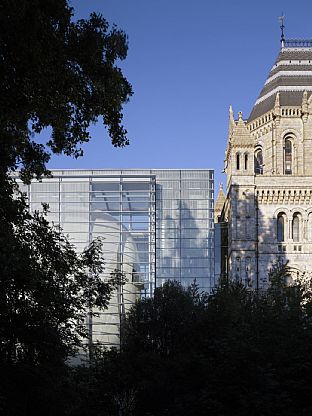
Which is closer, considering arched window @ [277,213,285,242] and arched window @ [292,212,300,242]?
arched window @ [277,213,285,242]

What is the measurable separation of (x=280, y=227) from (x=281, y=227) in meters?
0.08

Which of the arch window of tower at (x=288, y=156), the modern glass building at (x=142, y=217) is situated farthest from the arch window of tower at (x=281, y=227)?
Answer: the arch window of tower at (x=288, y=156)

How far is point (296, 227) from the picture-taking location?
49.8 metres

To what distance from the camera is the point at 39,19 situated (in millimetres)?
12188

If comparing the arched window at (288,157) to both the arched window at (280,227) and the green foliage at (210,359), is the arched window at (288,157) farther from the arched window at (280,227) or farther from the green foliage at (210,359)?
the green foliage at (210,359)

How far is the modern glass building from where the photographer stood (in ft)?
159

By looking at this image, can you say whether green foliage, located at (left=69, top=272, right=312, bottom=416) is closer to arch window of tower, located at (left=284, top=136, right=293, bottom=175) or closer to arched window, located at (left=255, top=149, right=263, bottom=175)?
arch window of tower, located at (left=284, top=136, right=293, bottom=175)

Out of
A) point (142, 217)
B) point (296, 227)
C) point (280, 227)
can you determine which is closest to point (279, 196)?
point (280, 227)

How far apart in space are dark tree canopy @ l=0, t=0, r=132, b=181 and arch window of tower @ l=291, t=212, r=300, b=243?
36332mm

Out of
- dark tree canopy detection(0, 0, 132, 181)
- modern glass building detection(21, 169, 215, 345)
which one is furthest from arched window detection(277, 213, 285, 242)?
dark tree canopy detection(0, 0, 132, 181)

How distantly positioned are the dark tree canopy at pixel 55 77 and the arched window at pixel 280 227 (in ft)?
118

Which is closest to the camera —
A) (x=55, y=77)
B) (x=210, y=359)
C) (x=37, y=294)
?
(x=55, y=77)

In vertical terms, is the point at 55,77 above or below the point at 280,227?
below

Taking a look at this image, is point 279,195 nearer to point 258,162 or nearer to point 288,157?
point 288,157
